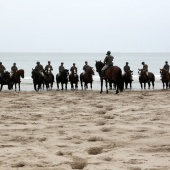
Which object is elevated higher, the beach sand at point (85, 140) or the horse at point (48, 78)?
the horse at point (48, 78)

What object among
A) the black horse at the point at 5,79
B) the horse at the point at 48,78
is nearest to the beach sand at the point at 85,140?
the black horse at the point at 5,79

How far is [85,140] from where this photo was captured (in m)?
6.89

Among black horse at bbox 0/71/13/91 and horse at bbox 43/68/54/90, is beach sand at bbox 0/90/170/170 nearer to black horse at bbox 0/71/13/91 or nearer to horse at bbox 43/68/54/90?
black horse at bbox 0/71/13/91

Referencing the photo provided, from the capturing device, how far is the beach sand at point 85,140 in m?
5.29

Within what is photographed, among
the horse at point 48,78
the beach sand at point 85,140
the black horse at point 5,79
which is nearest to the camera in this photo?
the beach sand at point 85,140

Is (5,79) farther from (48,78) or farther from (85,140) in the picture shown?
(85,140)

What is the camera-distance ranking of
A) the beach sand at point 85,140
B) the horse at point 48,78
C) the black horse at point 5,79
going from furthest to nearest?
the horse at point 48,78 < the black horse at point 5,79 < the beach sand at point 85,140

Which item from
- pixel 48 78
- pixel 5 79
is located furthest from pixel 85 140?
pixel 48 78

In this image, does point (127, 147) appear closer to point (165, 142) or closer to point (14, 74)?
point (165, 142)

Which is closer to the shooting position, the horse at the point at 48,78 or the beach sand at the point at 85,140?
the beach sand at the point at 85,140

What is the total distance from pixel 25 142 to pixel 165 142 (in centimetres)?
250

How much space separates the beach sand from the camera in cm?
529

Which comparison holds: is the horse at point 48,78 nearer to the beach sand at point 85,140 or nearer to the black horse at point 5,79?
the black horse at point 5,79

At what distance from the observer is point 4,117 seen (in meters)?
9.78
